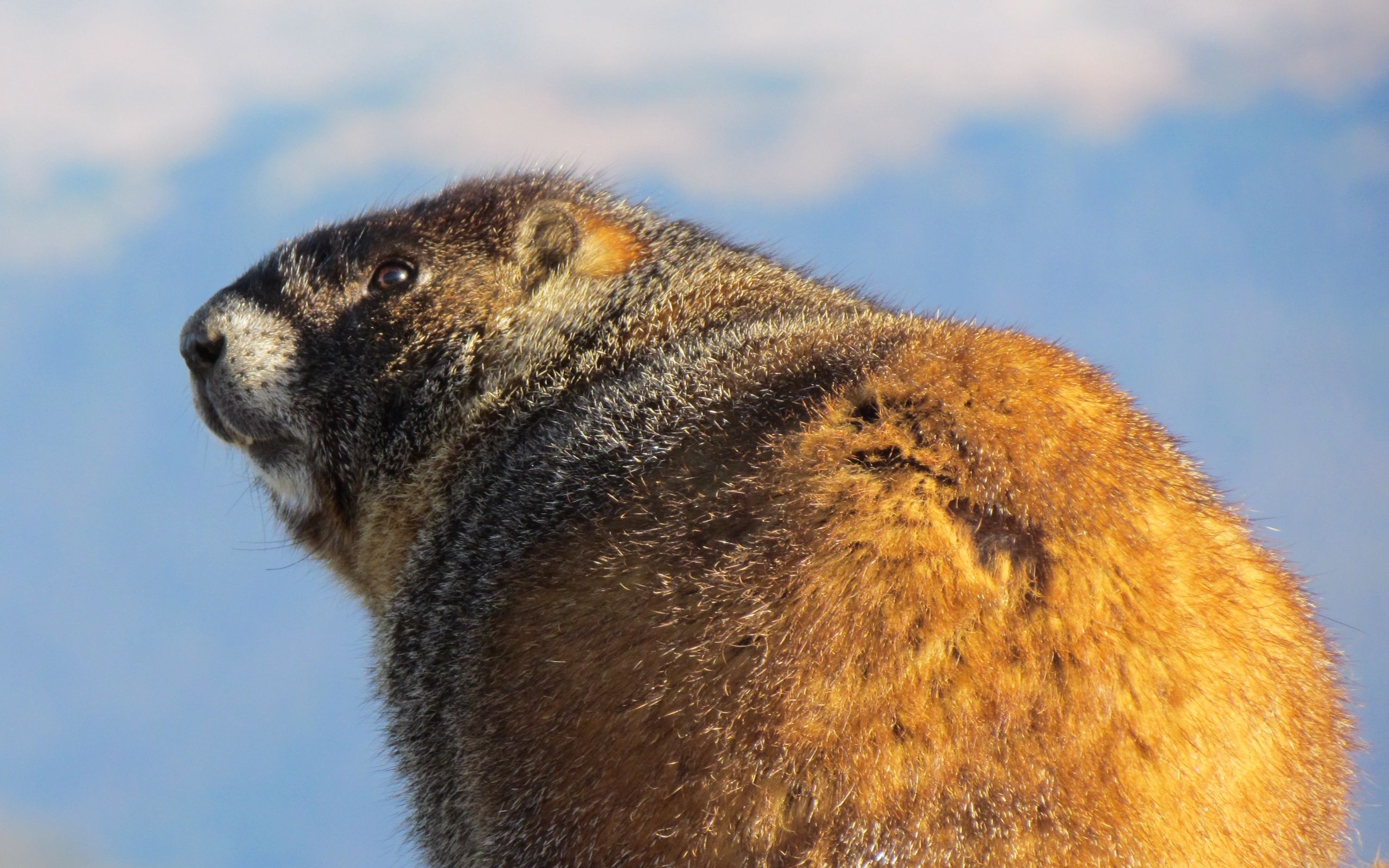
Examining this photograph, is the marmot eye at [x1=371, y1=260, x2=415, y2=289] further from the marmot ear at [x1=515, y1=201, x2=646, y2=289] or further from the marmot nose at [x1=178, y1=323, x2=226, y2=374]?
the marmot nose at [x1=178, y1=323, x2=226, y2=374]

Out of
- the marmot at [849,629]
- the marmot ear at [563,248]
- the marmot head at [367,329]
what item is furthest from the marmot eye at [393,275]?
the marmot at [849,629]

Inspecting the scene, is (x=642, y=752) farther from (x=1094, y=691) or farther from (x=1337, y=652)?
Answer: (x=1337, y=652)

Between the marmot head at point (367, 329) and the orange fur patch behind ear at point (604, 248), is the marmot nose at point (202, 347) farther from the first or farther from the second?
the orange fur patch behind ear at point (604, 248)

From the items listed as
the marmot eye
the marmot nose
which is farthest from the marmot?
the marmot nose

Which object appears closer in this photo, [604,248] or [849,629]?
[849,629]

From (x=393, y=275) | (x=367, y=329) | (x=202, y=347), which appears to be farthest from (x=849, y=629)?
(x=202, y=347)

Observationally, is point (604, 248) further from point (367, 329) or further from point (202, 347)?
point (202, 347)
